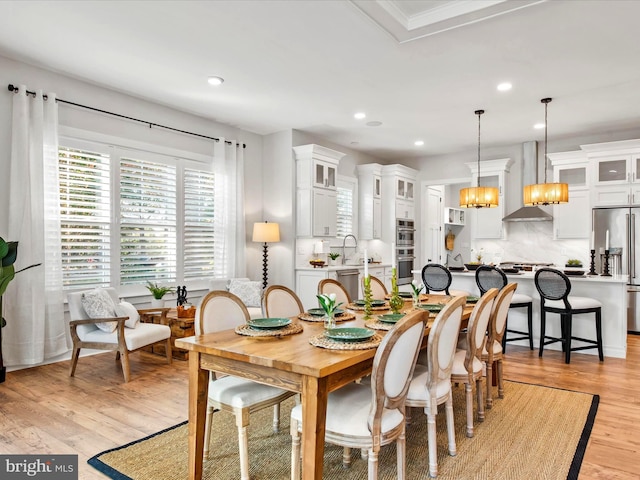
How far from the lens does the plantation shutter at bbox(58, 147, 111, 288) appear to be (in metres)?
4.41

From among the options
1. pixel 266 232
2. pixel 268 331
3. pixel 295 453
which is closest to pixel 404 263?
pixel 266 232

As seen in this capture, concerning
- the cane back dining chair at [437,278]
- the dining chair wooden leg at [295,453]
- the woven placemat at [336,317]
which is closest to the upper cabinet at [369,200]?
the cane back dining chair at [437,278]

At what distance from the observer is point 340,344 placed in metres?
2.08

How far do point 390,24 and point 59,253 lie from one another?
370 cm

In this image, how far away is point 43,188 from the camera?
13.6ft

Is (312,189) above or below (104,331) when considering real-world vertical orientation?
above

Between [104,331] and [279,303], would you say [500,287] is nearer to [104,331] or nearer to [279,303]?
[279,303]

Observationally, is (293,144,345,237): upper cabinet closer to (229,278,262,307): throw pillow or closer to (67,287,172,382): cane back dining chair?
(229,278,262,307): throw pillow

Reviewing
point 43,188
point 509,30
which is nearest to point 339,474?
point 509,30

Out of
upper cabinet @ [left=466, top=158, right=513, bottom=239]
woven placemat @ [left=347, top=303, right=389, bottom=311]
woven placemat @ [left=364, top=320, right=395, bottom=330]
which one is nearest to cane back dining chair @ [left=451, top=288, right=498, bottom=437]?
woven placemat @ [left=364, top=320, right=395, bottom=330]

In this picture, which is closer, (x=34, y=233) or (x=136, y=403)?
(x=136, y=403)

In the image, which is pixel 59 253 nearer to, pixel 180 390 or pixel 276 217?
pixel 180 390

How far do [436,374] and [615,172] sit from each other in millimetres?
5503

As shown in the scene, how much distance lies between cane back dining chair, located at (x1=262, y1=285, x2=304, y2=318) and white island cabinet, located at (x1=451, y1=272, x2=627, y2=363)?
2.93 metres
